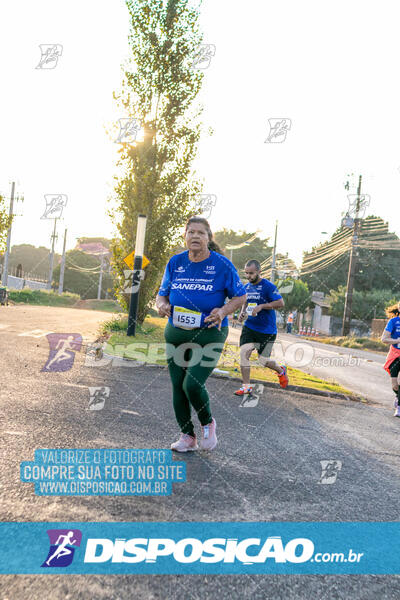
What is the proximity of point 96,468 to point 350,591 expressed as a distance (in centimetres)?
186

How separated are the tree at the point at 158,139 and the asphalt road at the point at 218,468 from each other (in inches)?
334

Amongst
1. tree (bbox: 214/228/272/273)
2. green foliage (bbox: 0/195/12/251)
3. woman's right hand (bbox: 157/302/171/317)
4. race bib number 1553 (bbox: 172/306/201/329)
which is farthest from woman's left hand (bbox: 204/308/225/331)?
tree (bbox: 214/228/272/273)

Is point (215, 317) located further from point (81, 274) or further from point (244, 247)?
point (244, 247)

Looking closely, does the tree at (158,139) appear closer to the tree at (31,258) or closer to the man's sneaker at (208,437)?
the man's sneaker at (208,437)

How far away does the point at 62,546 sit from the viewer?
87.8 inches

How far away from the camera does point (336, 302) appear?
143 feet

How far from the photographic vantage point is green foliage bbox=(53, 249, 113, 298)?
52.1m

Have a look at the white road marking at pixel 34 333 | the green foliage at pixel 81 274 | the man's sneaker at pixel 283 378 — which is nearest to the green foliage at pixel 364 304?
the green foliage at pixel 81 274

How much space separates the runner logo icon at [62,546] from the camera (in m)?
2.13

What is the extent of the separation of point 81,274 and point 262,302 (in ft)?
158

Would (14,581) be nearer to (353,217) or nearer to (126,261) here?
(126,261)

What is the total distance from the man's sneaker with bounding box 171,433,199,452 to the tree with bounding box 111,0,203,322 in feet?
37.2

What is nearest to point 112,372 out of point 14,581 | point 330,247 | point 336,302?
point 14,581

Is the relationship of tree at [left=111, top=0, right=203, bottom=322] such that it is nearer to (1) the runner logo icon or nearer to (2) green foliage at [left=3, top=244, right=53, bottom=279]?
(1) the runner logo icon
